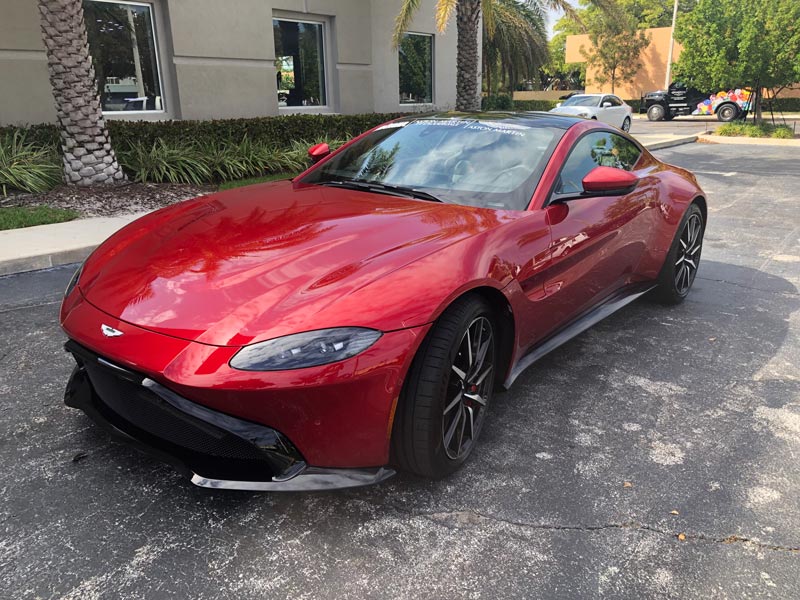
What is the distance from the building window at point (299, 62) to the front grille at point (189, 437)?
1172 centimetres

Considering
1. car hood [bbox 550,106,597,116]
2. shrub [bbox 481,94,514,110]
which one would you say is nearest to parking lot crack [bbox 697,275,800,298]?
car hood [bbox 550,106,597,116]

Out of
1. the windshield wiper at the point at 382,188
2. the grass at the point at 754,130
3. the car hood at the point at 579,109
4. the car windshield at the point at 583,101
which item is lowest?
the grass at the point at 754,130

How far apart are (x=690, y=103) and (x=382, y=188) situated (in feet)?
107

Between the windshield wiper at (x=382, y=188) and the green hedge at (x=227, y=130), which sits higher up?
the green hedge at (x=227, y=130)

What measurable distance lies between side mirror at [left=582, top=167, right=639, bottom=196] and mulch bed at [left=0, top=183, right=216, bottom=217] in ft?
20.4

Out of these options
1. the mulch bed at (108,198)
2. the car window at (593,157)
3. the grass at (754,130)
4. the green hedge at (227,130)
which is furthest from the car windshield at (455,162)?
the grass at (754,130)

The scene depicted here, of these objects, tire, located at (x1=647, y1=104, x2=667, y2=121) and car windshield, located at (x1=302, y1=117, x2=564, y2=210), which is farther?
tire, located at (x1=647, y1=104, x2=667, y2=121)

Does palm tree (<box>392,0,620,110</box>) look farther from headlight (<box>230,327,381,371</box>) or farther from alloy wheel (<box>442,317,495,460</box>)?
headlight (<box>230,327,381,371</box>)

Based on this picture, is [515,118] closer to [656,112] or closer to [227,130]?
[227,130]

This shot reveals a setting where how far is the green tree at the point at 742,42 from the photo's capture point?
57.2 ft

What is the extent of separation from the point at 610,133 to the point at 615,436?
2169 millimetres

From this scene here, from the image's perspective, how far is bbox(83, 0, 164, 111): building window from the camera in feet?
32.9

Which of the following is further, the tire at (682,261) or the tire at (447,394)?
A: the tire at (682,261)

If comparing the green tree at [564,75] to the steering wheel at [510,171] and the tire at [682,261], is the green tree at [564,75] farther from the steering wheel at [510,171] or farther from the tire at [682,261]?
the steering wheel at [510,171]
